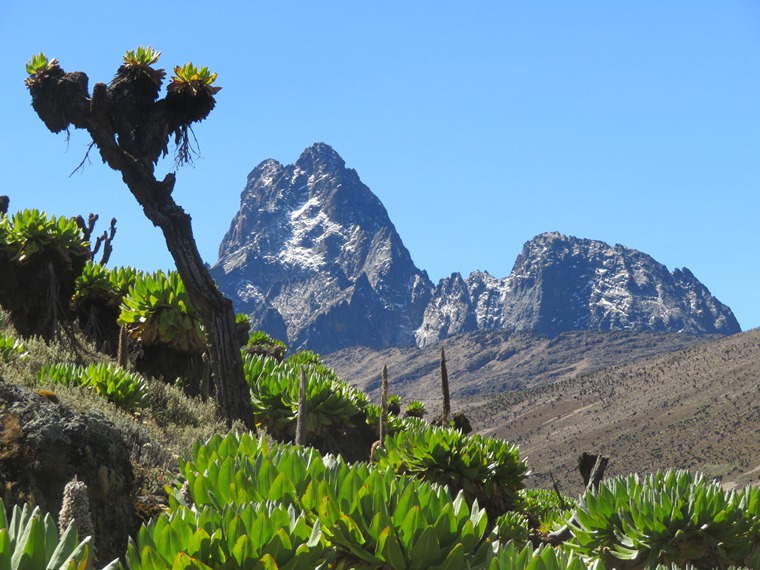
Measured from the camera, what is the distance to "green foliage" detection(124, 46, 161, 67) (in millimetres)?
12844

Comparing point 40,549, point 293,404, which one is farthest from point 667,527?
point 293,404

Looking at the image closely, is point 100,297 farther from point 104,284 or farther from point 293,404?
point 293,404

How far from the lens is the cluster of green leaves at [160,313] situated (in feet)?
38.5

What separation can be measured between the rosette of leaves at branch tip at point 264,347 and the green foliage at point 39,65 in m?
5.89

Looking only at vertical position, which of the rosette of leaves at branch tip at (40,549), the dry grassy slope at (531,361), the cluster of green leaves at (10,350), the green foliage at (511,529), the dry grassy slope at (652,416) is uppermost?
the dry grassy slope at (531,361)

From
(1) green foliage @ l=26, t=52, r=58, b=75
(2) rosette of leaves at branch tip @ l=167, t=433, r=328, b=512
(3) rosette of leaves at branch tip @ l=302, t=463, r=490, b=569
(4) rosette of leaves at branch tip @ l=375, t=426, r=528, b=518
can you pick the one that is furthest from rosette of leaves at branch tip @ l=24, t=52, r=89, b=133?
(3) rosette of leaves at branch tip @ l=302, t=463, r=490, b=569

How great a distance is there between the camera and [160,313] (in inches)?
465

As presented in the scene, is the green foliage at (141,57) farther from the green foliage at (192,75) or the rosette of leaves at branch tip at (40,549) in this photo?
the rosette of leaves at branch tip at (40,549)

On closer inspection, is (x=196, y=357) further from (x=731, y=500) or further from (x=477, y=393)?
(x=477, y=393)

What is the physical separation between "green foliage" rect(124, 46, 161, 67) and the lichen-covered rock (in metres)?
8.26

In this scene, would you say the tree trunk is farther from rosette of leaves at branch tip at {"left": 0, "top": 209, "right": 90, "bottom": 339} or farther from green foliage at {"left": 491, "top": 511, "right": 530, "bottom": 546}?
green foliage at {"left": 491, "top": 511, "right": 530, "bottom": 546}

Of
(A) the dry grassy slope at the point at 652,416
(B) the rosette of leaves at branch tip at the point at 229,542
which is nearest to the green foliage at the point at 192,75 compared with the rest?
(B) the rosette of leaves at branch tip at the point at 229,542

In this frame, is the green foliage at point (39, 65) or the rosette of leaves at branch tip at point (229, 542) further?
the green foliage at point (39, 65)

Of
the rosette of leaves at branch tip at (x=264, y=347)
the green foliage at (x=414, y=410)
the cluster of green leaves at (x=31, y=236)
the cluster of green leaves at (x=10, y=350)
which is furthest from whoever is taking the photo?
the green foliage at (x=414, y=410)
